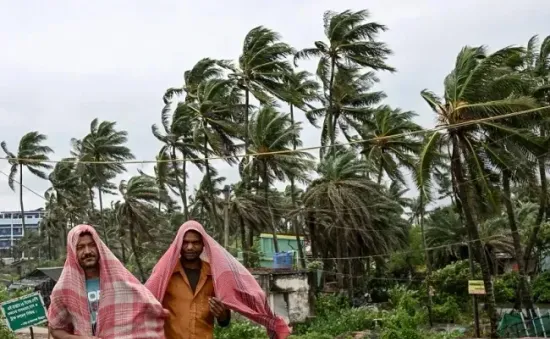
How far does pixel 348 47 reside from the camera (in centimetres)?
3084

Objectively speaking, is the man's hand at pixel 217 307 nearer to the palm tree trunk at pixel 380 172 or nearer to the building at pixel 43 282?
the building at pixel 43 282

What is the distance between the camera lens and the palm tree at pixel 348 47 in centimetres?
3052

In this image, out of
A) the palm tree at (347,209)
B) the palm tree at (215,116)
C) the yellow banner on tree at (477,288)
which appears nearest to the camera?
the yellow banner on tree at (477,288)

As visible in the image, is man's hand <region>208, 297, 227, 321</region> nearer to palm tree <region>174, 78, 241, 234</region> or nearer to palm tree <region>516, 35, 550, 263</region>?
palm tree <region>516, 35, 550, 263</region>

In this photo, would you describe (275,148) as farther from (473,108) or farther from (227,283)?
(227,283)

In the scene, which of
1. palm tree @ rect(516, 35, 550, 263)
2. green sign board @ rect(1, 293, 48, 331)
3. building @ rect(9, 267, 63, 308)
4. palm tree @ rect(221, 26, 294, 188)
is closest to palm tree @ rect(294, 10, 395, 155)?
palm tree @ rect(221, 26, 294, 188)

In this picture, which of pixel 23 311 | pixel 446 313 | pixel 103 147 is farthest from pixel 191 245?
pixel 103 147

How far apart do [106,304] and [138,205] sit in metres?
36.4

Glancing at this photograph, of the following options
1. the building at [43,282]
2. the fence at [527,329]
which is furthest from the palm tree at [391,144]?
the building at [43,282]

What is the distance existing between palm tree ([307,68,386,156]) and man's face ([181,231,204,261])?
30.1 metres

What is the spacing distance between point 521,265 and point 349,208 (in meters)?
8.12

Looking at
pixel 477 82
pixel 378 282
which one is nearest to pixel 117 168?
pixel 378 282

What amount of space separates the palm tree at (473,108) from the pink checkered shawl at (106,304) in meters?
14.0

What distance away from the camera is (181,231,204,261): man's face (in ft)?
11.5
